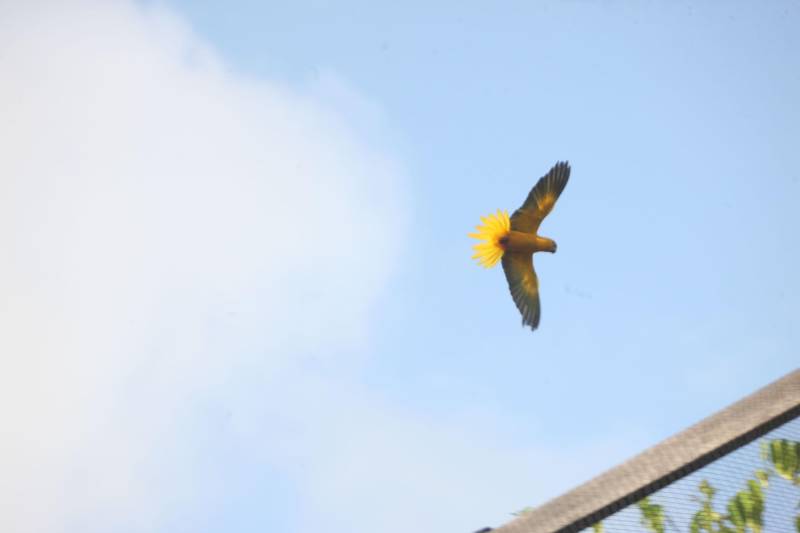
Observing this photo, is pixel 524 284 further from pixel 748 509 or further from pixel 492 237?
pixel 748 509

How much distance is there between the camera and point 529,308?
5.25 metres

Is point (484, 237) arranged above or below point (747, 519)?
above

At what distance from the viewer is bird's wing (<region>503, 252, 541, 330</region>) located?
202 inches

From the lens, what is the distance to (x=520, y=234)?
503 centimetres

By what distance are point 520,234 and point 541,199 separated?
0.66 ft

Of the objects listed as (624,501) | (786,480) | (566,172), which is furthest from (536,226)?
(624,501)

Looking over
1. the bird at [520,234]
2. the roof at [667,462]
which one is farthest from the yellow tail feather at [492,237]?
the roof at [667,462]

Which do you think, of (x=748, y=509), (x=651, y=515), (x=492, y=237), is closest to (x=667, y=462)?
(x=651, y=515)

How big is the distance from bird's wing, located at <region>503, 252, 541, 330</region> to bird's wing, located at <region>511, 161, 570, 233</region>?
0.15 meters

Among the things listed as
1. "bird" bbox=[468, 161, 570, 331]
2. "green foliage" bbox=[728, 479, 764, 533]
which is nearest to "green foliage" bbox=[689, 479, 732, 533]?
"green foliage" bbox=[728, 479, 764, 533]

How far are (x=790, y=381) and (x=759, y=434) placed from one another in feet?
0.46

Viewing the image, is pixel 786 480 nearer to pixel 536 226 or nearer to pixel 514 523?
pixel 514 523

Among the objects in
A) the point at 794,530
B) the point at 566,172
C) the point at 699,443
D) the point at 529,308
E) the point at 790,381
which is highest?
the point at 566,172

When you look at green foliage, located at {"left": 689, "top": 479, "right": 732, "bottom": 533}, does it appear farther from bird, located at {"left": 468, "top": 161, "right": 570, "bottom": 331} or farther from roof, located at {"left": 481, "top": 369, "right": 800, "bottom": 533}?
bird, located at {"left": 468, "top": 161, "right": 570, "bottom": 331}
